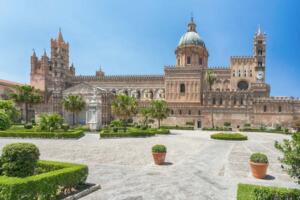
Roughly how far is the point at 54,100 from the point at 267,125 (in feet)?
173

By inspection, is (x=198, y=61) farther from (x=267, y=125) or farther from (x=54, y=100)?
(x=54, y=100)

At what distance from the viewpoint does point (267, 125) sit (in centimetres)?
5884

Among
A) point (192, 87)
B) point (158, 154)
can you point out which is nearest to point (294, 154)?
point (158, 154)

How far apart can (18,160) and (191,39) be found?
6665cm

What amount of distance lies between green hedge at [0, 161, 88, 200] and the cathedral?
45464 mm

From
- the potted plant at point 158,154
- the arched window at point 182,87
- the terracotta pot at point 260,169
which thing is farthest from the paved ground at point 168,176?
the arched window at point 182,87

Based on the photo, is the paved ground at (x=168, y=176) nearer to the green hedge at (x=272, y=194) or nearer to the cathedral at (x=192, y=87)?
the green hedge at (x=272, y=194)

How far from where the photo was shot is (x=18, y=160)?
30.0 feet

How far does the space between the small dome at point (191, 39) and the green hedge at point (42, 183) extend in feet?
211

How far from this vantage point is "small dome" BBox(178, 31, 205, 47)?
70.7 meters

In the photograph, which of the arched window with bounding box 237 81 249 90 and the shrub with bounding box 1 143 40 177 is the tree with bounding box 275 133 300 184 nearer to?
the shrub with bounding box 1 143 40 177

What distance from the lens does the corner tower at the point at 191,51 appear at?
7019cm

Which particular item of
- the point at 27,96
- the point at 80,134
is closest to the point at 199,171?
the point at 80,134

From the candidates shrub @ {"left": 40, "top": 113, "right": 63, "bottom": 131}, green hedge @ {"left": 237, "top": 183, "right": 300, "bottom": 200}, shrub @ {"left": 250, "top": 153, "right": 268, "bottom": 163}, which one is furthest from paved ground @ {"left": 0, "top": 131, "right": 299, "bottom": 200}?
shrub @ {"left": 40, "top": 113, "right": 63, "bottom": 131}
